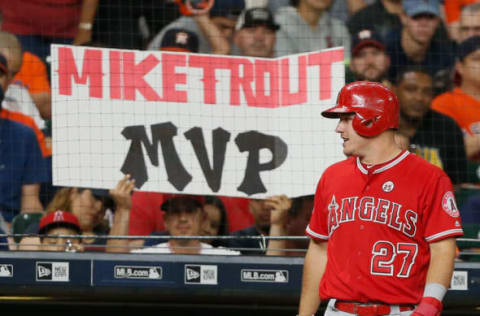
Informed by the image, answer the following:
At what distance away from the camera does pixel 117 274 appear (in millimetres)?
4836

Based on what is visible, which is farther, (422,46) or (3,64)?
(422,46)

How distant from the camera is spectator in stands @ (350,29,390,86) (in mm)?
5414

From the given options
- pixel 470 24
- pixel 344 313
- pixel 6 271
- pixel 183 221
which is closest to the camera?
pixel 344 313

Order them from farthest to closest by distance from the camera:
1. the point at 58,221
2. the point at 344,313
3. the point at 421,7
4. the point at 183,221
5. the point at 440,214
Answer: the point at 421,7, the point at 183,221, the point at 58,221, the point at 344,313, the point at 440,214

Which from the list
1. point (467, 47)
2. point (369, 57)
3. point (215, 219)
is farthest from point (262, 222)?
point (467, 47)

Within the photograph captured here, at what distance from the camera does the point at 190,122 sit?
510 centimetres

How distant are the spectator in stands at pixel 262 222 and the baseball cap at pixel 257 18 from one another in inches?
40.7

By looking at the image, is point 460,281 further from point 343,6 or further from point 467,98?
point 343,6

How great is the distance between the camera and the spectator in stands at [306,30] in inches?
210

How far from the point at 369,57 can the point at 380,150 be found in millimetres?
2251

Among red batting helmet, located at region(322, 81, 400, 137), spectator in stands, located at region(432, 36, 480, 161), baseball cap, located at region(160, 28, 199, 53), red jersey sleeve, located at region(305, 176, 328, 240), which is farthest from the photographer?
spectator in stands, located at region(432, 36, 480, 161)

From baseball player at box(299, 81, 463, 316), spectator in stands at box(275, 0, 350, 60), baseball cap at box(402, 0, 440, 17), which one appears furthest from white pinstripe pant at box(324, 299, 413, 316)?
baseball cap at box(402, 0, 440, 17)

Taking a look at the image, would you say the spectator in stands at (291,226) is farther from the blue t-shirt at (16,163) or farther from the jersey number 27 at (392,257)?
the jersey number 27 at (392,257)

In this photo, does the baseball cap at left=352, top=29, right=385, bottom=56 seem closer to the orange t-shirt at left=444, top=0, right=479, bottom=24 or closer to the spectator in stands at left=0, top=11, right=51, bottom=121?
the orange t-shirt at left=444, top=0, right=479, bottom=24
